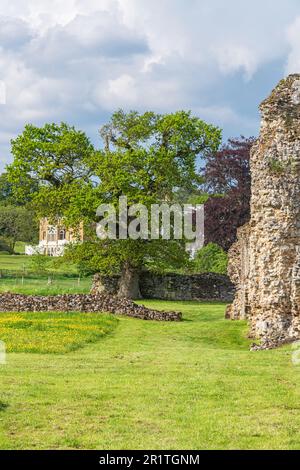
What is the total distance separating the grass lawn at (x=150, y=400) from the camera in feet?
30.4

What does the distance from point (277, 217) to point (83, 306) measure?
1249cm

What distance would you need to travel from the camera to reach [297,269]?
66.7 ft

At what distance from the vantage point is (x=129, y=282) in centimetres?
4547

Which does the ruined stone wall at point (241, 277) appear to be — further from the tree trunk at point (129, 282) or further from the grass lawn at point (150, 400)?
the tree trunk at point (129, 282)

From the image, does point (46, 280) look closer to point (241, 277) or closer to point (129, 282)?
point (129, 282)

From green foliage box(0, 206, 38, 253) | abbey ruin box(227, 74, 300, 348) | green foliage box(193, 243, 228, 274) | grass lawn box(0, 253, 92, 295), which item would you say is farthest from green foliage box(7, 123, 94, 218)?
green foliage box(0, 206, 38, 253)

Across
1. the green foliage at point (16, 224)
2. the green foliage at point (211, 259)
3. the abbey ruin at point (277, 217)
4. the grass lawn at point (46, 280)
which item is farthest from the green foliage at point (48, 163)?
the green foliage at point (16, 224)

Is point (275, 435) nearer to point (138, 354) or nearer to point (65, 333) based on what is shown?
point (138, 354)

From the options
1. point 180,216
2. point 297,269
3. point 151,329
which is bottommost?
point 151,329

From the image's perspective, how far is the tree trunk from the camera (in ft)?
148

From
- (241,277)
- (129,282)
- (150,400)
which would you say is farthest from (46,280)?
(150,400)

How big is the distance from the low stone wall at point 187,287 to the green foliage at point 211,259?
4290mm
